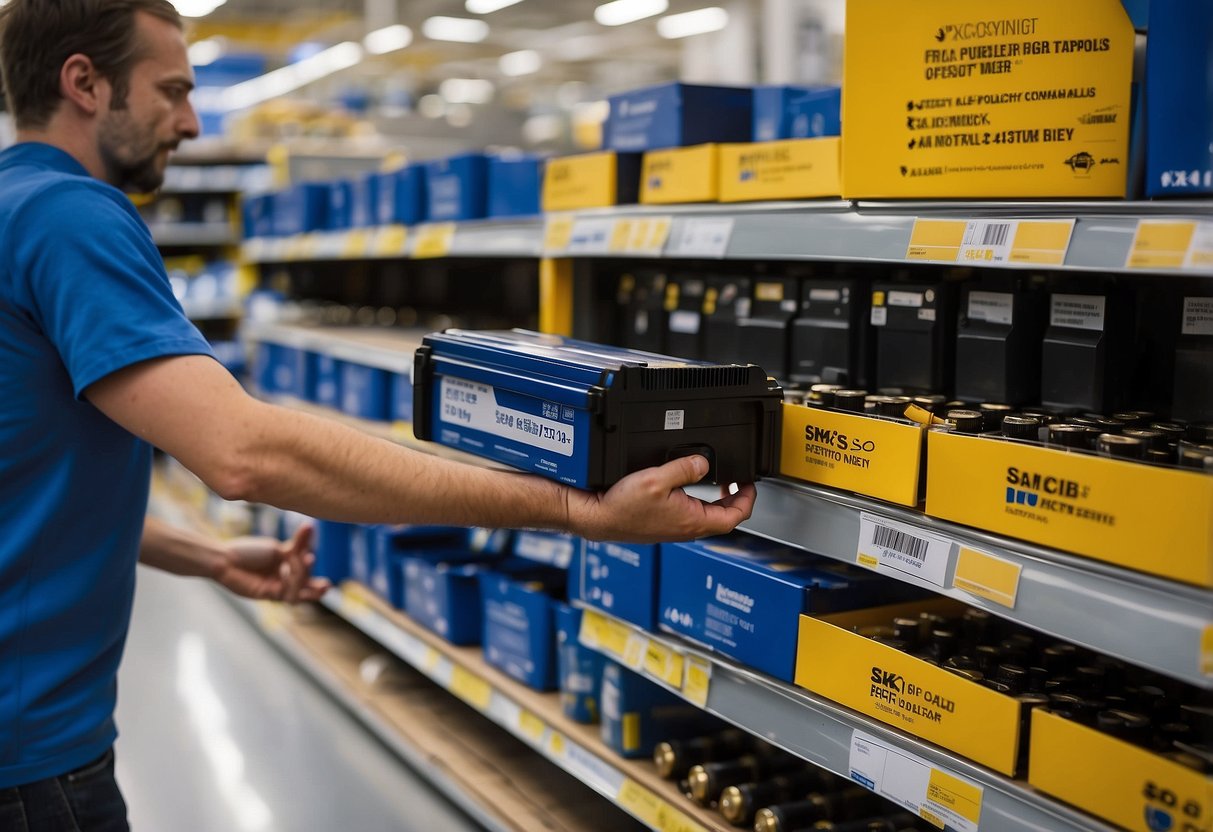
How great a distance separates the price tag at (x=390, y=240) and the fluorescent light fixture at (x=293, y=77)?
6.73m

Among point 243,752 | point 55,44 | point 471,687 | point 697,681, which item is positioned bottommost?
point 243,752

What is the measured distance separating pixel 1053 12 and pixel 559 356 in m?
0.75

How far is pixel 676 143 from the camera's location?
2.04 m

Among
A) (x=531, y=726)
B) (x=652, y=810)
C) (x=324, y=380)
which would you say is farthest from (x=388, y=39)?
(x=652, y=810)

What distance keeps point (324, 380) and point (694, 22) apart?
836 centimetres

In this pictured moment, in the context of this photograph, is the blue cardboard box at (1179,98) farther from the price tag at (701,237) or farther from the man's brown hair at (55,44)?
the man's brown hair at (55,44)

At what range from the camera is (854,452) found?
1540 millimetres

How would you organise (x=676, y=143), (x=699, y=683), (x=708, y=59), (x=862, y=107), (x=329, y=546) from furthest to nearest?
(x=708, y=59) < (x=329, y=546) < (x=676, y=143) < (x=699, y=683) < (x=862, y=107)

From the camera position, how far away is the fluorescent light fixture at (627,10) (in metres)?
9.83

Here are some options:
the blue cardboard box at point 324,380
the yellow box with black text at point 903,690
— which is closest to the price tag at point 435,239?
the blue cardboard box at point 324,380

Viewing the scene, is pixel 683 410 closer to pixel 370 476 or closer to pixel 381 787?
pixel 370 476

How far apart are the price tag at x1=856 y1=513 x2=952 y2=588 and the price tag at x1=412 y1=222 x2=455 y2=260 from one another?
70.3 inches

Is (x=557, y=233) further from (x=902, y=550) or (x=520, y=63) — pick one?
(x=520, y=63)

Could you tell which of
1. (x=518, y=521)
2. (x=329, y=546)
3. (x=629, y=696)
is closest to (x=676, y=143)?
(x=518, y=521)
